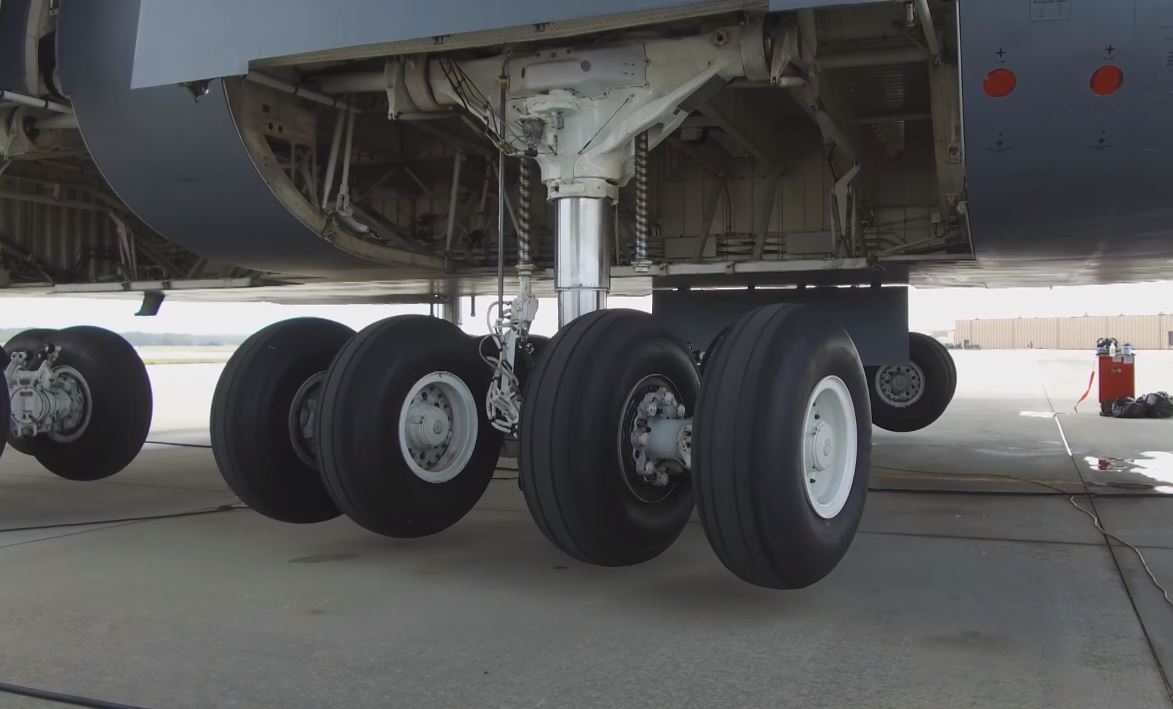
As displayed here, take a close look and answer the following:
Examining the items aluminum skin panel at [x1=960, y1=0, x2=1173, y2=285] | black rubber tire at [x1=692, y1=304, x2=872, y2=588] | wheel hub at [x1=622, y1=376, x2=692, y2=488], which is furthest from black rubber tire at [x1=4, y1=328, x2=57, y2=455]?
aluminum skin panel at [x1=960, y1=0, x2=1173, y2=285]

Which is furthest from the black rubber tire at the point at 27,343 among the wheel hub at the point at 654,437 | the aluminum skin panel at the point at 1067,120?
the aluminum skin panel at the point at 1067,120

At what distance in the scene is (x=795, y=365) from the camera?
10.2 ft

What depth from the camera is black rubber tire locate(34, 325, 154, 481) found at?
6.00 meters

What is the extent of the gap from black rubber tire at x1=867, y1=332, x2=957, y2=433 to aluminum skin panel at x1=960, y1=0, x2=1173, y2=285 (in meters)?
5.03

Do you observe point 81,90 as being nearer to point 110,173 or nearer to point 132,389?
point 110,173

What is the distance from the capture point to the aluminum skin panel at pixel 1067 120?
128 inches

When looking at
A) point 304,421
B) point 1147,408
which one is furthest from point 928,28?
point 1147,408

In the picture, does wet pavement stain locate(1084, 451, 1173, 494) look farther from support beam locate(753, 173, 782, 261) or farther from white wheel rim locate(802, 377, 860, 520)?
white wheel rim locate(802, 377, 860, 520)

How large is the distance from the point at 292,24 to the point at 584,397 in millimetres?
1951

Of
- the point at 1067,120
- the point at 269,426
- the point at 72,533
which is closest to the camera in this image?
the point at 1067,120

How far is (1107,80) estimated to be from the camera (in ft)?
10.9

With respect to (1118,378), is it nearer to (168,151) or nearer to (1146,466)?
(1146,466)

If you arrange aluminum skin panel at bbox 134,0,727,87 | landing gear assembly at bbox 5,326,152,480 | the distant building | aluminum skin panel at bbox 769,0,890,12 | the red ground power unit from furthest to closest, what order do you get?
the distant building < the red ground power unit < landing gear assembly at bbox 5,326,152,480 < aluminum skin panel at bbox 134,0,727,87 < aluminum skin panel at bbox 769,0,890,12

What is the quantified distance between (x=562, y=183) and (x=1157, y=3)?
2.23 meters
